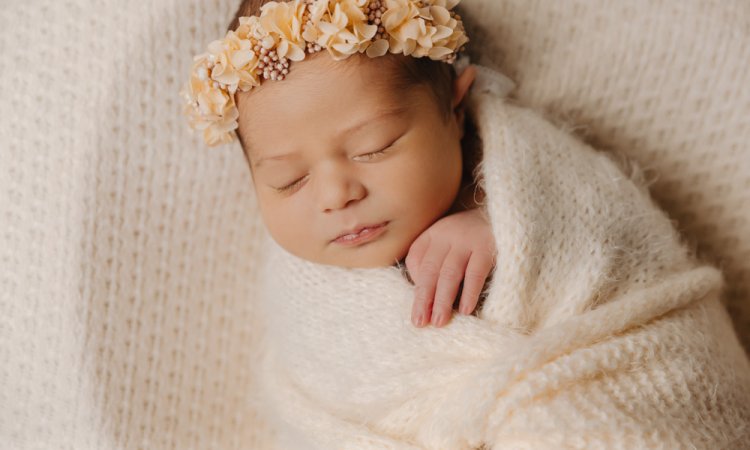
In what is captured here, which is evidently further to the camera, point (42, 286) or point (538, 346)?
point (42, 286)

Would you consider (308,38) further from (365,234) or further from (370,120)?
(365,234)

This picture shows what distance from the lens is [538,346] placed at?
1.00m

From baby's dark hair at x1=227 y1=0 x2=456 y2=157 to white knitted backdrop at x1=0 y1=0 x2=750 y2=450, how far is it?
0.25 metres

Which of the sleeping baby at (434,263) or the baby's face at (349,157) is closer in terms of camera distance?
the sleeping baby at (434,263)

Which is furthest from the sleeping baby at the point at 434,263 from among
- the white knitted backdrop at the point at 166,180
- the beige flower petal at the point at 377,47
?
the white knitted backdrop at the point at 166,180

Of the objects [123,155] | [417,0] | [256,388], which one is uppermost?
[417,0]

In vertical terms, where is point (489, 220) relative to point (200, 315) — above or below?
above

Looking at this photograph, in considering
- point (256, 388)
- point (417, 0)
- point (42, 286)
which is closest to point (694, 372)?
point (417, 0)

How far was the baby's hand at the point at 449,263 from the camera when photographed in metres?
1.10

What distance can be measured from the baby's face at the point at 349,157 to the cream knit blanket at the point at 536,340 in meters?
0.07

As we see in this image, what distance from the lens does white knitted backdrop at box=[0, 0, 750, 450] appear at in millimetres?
1352

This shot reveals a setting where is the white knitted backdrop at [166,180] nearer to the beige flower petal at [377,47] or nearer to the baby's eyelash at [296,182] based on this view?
the baby's eyelash at [296,182]

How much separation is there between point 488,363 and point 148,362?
73cm

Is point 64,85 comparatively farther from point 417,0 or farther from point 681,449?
point 681,449
